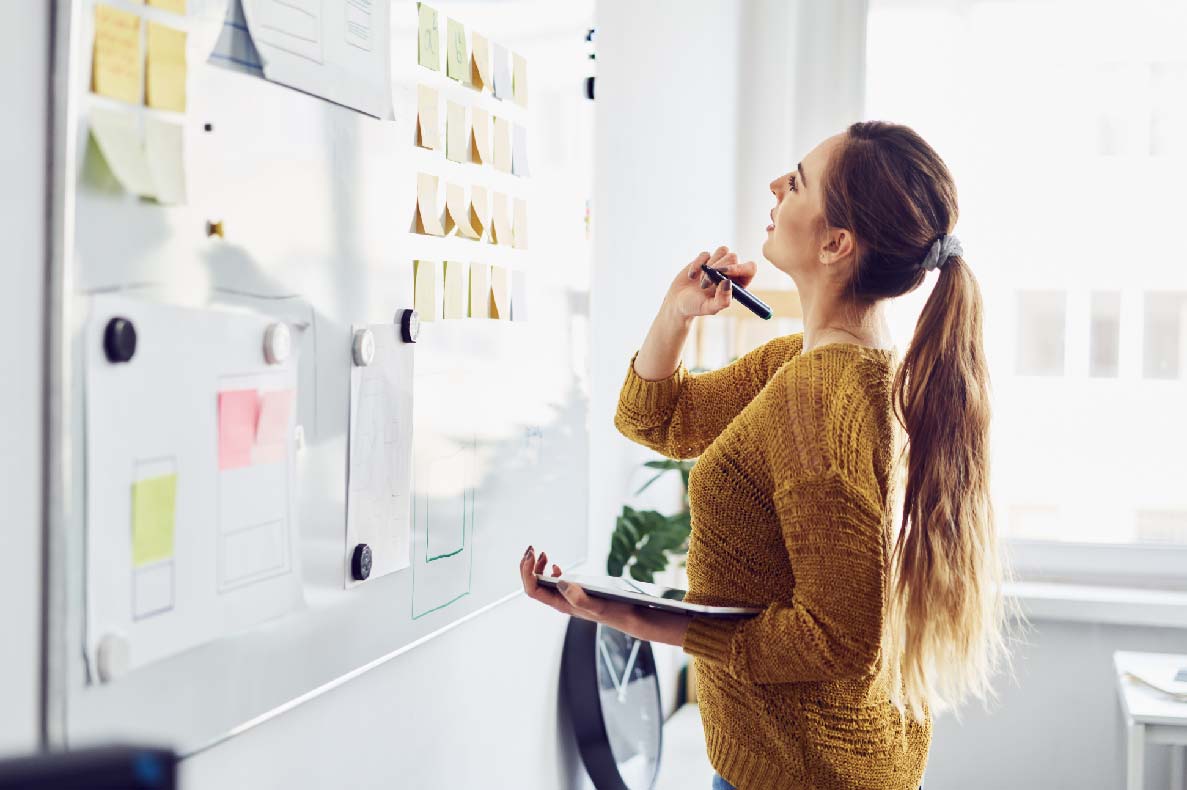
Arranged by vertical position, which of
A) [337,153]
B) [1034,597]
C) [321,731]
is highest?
[337,153]

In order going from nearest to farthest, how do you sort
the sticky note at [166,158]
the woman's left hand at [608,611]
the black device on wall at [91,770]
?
the black device on wall at [91,770] → the sticky note at [166,158] → the woman's left hand at [608,611]

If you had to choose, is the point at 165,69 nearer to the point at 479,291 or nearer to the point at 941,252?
the point at 479,291

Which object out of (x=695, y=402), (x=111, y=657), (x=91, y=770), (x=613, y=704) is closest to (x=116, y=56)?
(x=111, y=657)

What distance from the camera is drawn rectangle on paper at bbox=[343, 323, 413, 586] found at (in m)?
1.11

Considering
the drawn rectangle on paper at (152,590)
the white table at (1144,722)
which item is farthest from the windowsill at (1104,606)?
the drawn rectangle on paper at (152,590)

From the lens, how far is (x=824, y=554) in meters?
1.07

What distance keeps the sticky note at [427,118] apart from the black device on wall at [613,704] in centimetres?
89

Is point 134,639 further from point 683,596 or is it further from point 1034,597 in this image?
point 1034,597

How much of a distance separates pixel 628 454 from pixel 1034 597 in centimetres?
128

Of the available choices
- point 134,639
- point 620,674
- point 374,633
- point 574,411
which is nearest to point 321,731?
point 374,633

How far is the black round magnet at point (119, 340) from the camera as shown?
0.78m

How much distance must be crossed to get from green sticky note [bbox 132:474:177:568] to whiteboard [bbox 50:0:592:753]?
2 cm

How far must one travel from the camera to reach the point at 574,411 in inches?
70.0

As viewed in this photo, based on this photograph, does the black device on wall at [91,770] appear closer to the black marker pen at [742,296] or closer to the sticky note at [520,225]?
the black marker pen at [742,296]
